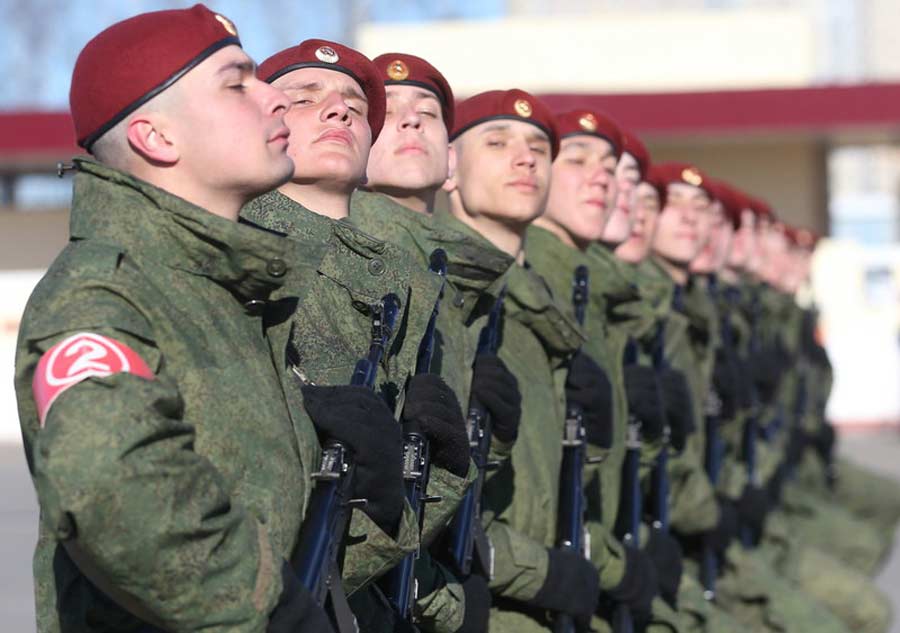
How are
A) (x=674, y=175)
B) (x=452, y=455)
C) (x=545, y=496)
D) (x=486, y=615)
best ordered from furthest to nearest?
1. (x=674, y=175)
2. (x=545, y=496)
3. (x=486, y=615)
4. (x=452, y=455)

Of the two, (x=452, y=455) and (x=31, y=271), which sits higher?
(x=452, y=455)

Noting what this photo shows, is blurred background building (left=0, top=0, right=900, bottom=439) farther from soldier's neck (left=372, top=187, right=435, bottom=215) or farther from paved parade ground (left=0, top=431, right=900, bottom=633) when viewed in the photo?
soldier's neck (left=372, top=187, right=435, bottom=215)

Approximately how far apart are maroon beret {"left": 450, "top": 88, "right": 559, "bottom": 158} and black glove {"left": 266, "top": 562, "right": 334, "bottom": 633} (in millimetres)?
2636

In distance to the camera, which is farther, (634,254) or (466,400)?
(634,254)

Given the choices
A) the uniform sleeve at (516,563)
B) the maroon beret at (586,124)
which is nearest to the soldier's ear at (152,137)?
the uniform sleeve at (516,563)

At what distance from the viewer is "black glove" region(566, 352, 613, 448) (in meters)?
5.36

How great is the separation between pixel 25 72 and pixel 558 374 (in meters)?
39.8

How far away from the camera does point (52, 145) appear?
58.0 feet

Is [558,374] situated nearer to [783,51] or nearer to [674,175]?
[674,175]

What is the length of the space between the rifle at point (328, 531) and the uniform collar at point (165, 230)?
31 centimetres

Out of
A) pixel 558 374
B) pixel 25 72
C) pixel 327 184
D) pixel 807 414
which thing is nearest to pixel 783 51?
pixel 807 414

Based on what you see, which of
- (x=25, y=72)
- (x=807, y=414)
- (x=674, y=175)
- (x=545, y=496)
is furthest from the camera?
(x=25, y=72)

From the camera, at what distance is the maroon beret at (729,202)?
962cm

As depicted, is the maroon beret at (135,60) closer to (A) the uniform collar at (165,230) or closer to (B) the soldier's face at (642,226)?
(A) the uniform collar at (165,230)
